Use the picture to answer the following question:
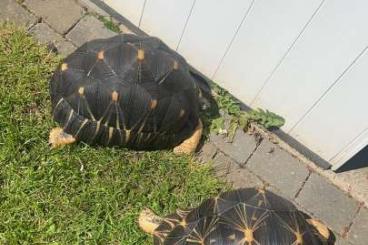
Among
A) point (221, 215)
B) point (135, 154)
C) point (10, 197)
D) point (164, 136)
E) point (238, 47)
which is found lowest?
point (10, 197)

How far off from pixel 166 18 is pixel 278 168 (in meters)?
1.52

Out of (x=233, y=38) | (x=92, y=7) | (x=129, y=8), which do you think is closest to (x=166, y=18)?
(x=129, y=8)

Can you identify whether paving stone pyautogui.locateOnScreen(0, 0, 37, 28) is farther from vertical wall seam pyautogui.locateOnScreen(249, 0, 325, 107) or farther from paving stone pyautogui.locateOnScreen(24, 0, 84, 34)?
vertical wall seam pyautogui.locateOnScreen(249, 0, 325, 107)

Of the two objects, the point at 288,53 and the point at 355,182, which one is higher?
the point at 288,53

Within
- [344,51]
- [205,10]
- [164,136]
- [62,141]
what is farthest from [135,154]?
[344,51]

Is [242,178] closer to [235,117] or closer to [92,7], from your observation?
[235,117]

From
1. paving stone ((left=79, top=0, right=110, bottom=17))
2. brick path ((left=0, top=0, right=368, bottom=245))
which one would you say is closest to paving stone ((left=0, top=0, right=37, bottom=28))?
brick path ((left=0, top=0, right=368, bottom=245))

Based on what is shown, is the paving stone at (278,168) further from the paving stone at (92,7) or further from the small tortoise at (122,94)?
the paving stone at (92,7)

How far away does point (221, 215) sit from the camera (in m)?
2.92

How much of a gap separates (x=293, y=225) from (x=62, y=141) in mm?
1700

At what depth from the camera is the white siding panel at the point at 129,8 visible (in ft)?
13.9

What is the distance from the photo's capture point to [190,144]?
12.6ft

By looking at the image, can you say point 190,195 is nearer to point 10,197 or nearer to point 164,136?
point 164,136

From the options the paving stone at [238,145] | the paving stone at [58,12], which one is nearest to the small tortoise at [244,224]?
the paving stone at [238,145]
